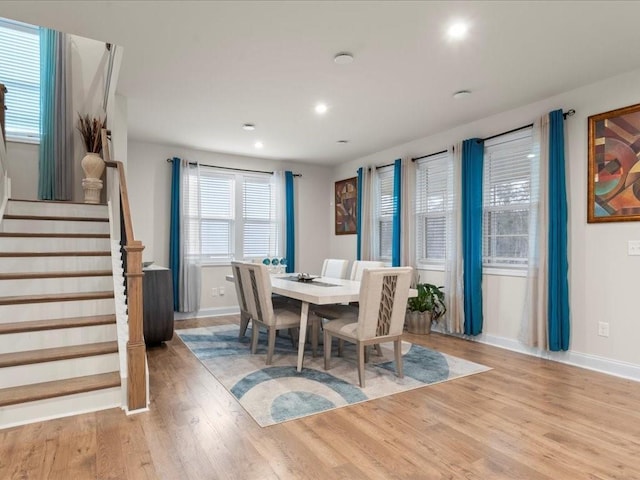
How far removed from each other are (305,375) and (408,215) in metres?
2.82

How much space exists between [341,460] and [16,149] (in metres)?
4.80

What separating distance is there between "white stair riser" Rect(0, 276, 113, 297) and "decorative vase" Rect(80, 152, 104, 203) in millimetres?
1424

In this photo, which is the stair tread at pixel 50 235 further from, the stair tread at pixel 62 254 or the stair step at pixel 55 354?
the stair step at pixel 55 354

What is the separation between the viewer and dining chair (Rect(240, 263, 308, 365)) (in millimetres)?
3293

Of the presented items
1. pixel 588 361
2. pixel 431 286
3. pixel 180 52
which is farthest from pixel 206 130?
pixel 588 361

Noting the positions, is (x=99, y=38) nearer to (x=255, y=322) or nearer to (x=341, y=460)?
(x=255, y=322)

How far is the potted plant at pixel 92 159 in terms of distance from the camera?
13.5 ft

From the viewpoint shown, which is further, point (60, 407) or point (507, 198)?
point (507, 198)

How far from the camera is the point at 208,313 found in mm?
5750

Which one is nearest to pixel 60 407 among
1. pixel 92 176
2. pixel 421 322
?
pixel 92 176

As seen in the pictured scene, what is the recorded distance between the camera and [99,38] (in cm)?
264

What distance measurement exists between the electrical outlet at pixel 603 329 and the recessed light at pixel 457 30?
2.67m

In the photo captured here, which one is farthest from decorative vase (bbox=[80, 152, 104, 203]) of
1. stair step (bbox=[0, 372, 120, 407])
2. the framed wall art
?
the framed wall art

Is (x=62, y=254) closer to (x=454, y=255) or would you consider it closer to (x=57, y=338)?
(x=57, y=338)
